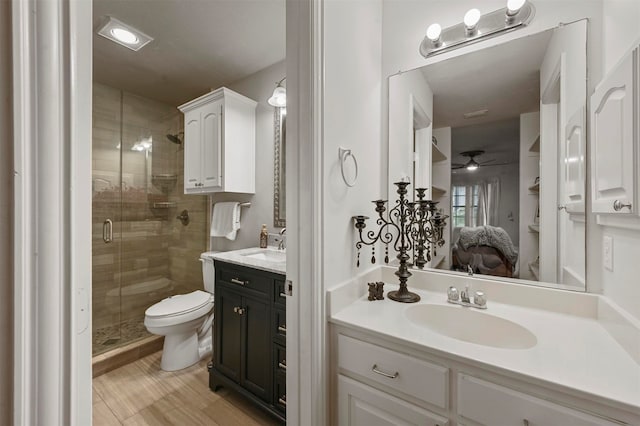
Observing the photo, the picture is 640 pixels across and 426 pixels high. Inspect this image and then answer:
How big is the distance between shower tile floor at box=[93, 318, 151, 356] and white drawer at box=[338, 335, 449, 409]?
85.9 inches

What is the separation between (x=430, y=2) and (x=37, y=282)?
1942 mm

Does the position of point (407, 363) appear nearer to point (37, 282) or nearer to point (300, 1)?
point (37, 282)

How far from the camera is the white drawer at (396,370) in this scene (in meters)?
0.95

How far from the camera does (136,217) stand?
2838 mm

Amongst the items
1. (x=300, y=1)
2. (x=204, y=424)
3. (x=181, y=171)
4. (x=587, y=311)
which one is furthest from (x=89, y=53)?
(x=181, y=171)

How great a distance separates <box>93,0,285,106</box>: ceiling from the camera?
177 cm

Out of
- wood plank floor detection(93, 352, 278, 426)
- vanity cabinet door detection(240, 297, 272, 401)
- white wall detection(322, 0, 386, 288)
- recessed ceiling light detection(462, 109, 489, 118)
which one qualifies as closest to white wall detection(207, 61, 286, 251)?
vanity cabinet door detection(240, 297, 272, 401)

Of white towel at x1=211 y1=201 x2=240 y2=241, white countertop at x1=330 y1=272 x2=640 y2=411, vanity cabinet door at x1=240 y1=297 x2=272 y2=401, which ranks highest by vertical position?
white towel at x1=211 y1=201 x2=240 y2=241

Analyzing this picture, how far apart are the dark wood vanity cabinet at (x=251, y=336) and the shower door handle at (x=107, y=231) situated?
143 centimetres

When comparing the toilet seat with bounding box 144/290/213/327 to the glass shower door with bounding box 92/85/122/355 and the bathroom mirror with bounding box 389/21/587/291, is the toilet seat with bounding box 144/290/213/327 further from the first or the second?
the bathroom mirror with bounding box 389/21/587/291

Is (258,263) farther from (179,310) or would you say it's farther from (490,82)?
(490,82)

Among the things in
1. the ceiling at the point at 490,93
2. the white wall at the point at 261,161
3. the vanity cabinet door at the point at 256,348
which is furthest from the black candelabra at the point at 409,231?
the white wall at the point at 261,161

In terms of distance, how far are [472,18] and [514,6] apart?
167mm

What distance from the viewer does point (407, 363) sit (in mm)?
1005
